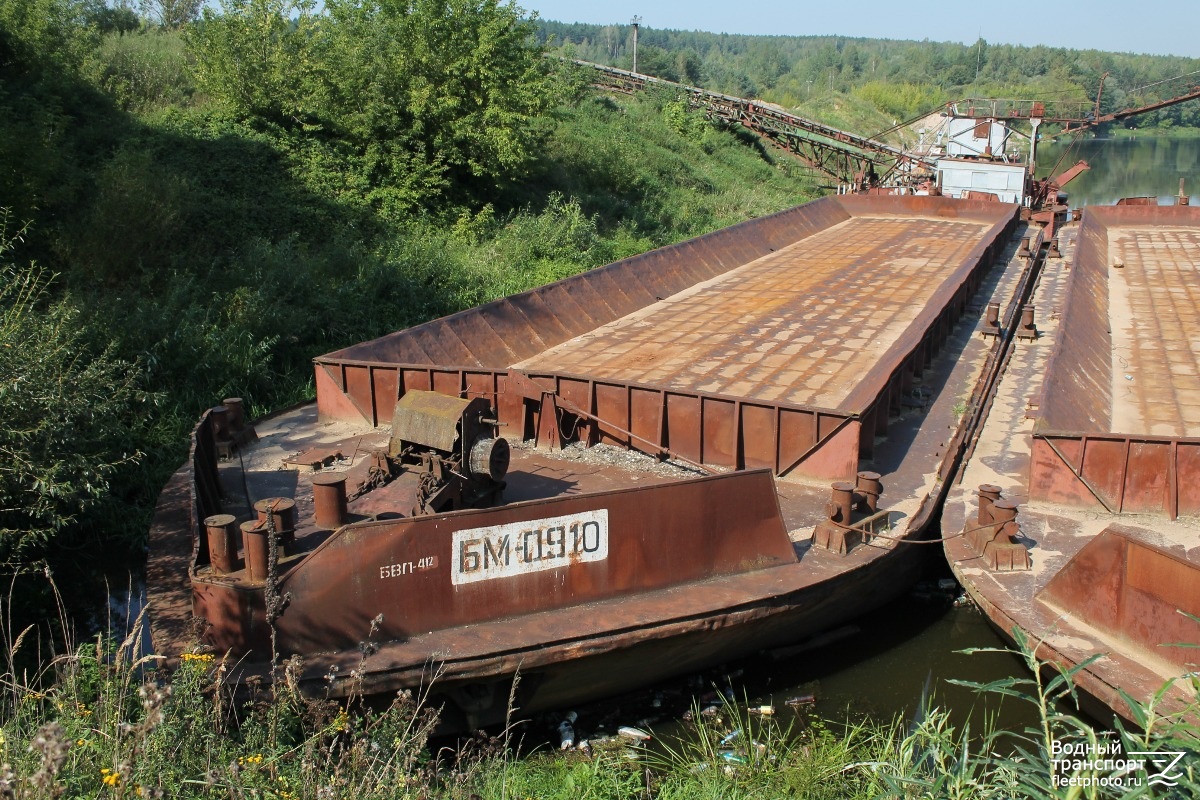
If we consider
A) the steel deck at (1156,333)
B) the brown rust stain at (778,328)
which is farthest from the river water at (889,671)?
the steel deck at (1156,333)

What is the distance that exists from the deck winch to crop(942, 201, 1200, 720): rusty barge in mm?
3049

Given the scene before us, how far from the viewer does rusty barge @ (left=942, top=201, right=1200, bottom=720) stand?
15.8 feet

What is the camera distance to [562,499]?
5242 mm

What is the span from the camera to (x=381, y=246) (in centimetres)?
1512

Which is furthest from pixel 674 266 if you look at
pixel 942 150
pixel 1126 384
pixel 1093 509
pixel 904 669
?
pixel 942 150

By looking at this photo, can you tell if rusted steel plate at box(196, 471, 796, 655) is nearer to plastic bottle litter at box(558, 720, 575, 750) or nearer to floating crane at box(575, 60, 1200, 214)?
plastic bottle litter at box(558, 720, 575, 750)

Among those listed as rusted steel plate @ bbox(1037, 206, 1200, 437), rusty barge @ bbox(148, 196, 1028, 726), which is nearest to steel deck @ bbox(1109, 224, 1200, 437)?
rusted steel plate @ bbox(1037, 206, 1200, 437)

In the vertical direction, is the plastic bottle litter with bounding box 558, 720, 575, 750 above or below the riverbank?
below

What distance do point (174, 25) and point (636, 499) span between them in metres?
29.5

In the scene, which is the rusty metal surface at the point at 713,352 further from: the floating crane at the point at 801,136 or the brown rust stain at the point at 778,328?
the floating crane at the point at 801,136

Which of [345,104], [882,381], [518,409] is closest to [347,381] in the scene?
[518,409]

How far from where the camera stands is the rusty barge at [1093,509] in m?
4.81

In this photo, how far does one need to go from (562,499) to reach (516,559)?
0.41 m

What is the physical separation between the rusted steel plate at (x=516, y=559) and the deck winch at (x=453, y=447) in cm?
75
